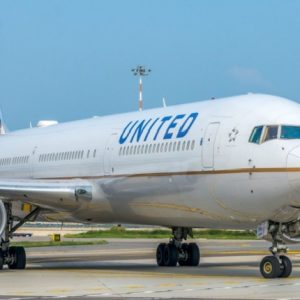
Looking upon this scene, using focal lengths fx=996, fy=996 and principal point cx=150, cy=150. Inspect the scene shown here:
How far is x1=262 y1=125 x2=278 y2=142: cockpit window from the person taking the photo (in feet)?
73.4

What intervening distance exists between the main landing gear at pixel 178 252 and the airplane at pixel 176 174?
0.11 feet

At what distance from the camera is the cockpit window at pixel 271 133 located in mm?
22359

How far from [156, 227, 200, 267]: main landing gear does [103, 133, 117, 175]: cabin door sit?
3216 millimetres

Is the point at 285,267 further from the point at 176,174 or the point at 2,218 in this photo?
the point at 2,218

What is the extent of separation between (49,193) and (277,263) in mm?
7405

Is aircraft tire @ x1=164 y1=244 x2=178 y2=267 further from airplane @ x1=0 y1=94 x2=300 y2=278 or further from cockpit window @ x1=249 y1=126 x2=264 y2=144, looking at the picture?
cockpit window @ x1=249 y1=126 x2=264 y2=144

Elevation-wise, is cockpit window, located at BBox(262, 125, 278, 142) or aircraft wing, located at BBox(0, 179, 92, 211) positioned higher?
cockpit window, located at BBox(262, 125, 278, 142)

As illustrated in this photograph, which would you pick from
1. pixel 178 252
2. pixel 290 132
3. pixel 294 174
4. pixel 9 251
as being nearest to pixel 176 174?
pixel 290 132

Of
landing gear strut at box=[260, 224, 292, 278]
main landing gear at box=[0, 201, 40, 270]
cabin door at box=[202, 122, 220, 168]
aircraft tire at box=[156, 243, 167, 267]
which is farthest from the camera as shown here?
aircraft tire at box=[156, 243, 167, 267]

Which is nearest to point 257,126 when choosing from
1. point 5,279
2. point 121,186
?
point 121,186

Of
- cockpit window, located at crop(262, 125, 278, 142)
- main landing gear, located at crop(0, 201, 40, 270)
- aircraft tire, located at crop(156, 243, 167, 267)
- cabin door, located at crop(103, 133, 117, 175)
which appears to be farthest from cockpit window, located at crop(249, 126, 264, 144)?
main landing gear, located at crop(0, 201, 40, 270)

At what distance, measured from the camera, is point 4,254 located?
27.9 m

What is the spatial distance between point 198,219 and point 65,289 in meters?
5.44

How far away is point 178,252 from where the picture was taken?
96.3ft
